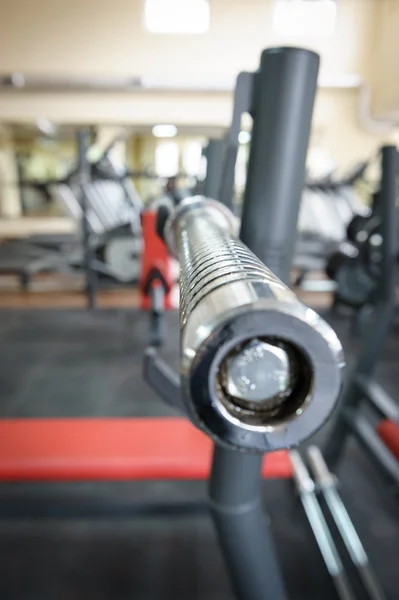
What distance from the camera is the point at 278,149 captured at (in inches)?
23.7

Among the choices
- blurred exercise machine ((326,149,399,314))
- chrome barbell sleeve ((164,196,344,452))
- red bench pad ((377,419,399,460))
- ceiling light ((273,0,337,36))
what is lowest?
red bench pad ((377,419,399,460))

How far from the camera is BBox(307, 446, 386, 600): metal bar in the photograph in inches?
48.3

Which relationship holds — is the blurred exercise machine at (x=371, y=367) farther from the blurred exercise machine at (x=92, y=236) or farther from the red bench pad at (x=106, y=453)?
the blurred exercise machine at (x=92, y=236)

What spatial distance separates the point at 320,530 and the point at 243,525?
2.81 feet

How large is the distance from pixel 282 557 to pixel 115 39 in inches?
229

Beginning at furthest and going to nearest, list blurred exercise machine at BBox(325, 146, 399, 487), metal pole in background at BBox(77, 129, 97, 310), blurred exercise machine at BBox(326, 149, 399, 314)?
metal pole in background at BBox(77, 129, 97, 310), blurred exercise machine at BBox(326, 149, 399, 314), blurred exercise machine at BBox(325, 146, 399, 487)

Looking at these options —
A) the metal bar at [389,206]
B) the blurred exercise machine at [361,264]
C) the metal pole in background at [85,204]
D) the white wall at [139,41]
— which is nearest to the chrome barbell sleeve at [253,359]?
the metal bar at [389,206]

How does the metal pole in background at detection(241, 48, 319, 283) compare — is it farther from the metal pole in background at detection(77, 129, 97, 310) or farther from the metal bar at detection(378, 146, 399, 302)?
the metal pole in background at detection(77, 129, 97, 310)

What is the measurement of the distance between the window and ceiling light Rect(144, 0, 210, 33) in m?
2.73

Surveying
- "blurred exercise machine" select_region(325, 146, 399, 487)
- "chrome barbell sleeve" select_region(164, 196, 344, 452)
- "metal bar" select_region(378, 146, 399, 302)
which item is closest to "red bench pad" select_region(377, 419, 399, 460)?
"blurred exercise machine" select_region(325, 146, 399, 487)

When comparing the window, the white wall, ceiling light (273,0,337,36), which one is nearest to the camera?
the white wall

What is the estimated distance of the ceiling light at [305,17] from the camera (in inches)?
221

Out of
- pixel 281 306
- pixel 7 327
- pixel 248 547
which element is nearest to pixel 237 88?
pixel 281 306

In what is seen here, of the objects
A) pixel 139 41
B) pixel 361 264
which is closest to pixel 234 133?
pixel 361 264
